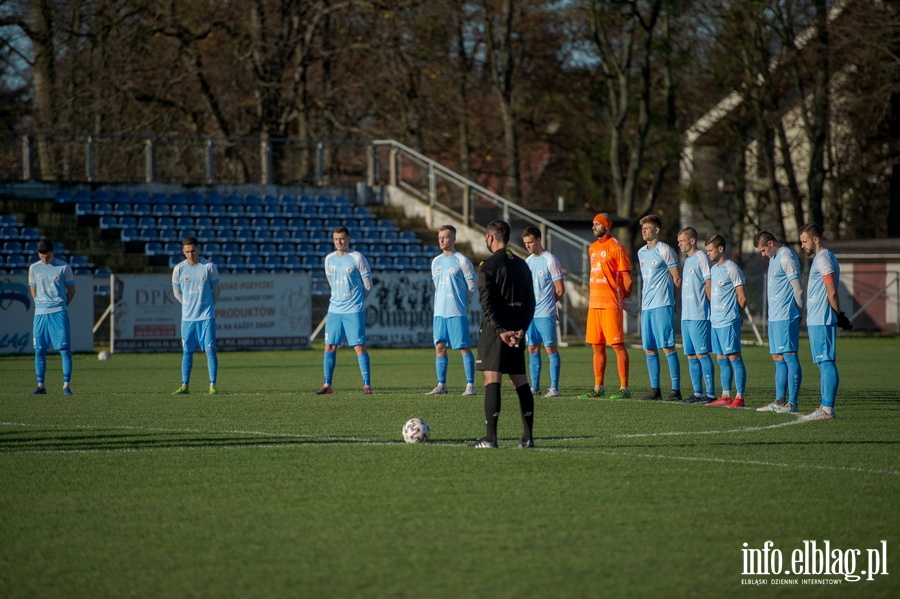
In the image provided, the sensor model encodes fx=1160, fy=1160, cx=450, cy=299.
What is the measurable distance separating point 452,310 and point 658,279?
2.87m

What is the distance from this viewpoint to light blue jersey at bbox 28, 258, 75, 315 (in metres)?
16.3

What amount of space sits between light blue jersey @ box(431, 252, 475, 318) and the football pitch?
2.21m

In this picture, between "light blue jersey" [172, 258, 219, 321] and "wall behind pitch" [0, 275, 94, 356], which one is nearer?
"light blue jersey" [172, 258, 219, 321]

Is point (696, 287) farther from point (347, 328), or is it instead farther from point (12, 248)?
point (12, 248)

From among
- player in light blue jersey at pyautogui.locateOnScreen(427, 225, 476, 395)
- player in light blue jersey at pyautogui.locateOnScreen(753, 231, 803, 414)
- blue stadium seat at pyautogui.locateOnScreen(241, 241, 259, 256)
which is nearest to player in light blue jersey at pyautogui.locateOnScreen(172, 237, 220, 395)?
player in light blue jersey at pyautogui.locateOnScreen(427, 225, 476, 395)

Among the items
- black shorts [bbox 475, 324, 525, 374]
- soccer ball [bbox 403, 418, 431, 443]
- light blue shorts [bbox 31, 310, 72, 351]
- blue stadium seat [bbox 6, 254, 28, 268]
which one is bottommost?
soccer ball [bbox 403, 418, 431, 443]

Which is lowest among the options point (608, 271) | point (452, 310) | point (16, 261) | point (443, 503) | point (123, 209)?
point (443, 503)

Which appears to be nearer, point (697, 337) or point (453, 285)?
point (697, 337)

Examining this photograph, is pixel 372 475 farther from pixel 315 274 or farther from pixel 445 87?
pixel 445 87

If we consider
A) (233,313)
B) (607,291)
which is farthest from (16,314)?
(607,291)

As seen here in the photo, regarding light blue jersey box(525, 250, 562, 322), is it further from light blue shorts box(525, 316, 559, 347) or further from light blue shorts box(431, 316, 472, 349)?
light blue shorts box(431, 316, 472, 349)

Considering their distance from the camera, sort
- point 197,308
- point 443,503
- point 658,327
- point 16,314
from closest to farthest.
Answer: point 443,503, point 658,327, point 197,308, point 16,314

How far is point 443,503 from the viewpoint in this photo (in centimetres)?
777

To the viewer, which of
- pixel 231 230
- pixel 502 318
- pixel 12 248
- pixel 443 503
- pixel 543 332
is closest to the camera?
pixel 443 503
